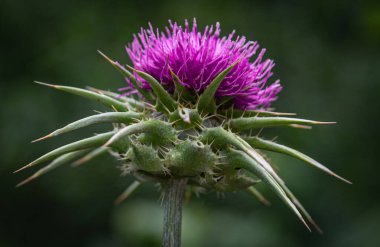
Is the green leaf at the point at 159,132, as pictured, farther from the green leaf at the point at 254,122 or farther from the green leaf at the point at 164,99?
the green leaf at the point at 254,122

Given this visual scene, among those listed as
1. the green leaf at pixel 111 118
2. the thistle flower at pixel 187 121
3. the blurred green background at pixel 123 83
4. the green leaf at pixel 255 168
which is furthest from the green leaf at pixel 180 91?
the blurred green background at pixel 123 83

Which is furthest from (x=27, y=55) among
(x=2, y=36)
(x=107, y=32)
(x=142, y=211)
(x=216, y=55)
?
(x=216, y=55)

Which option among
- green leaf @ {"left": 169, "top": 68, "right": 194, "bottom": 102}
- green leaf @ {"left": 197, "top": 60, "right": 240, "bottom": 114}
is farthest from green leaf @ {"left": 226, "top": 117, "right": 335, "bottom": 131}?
green leaf @ {"left": 169, "top": 68, "right": 194, "bottom": 102}

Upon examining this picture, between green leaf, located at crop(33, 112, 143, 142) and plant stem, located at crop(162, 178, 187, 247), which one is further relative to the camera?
plant stem, located at crop(162, 178, 187, 247)

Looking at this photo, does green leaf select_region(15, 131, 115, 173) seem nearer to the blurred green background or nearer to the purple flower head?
the purple flower head

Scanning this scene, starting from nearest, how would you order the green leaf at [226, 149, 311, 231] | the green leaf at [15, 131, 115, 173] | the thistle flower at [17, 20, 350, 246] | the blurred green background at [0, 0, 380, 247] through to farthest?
1. the green leaf at [226, 149, 311, 231]
2. the green leaf at [15, 131, 115, 173]
3. the thistle flower at [17, 20, 350, 246]
4. the blurred green background at [0, 0, 380, 247]

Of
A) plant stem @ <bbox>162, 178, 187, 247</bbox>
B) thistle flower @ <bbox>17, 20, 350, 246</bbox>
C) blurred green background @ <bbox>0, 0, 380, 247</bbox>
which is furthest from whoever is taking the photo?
blurred green background @ <bbox>0, 0, 380, 247</bbox>

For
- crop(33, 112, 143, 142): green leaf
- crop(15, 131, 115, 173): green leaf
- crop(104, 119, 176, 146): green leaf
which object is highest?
crop(33, 112, 143, 142): green leaf

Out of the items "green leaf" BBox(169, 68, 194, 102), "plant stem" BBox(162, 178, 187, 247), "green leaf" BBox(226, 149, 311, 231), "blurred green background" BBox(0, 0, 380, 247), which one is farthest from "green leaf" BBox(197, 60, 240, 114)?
"blurred green background" BBox(0, 0, 380, 247)

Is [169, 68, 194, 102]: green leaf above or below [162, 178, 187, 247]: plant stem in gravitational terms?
above
